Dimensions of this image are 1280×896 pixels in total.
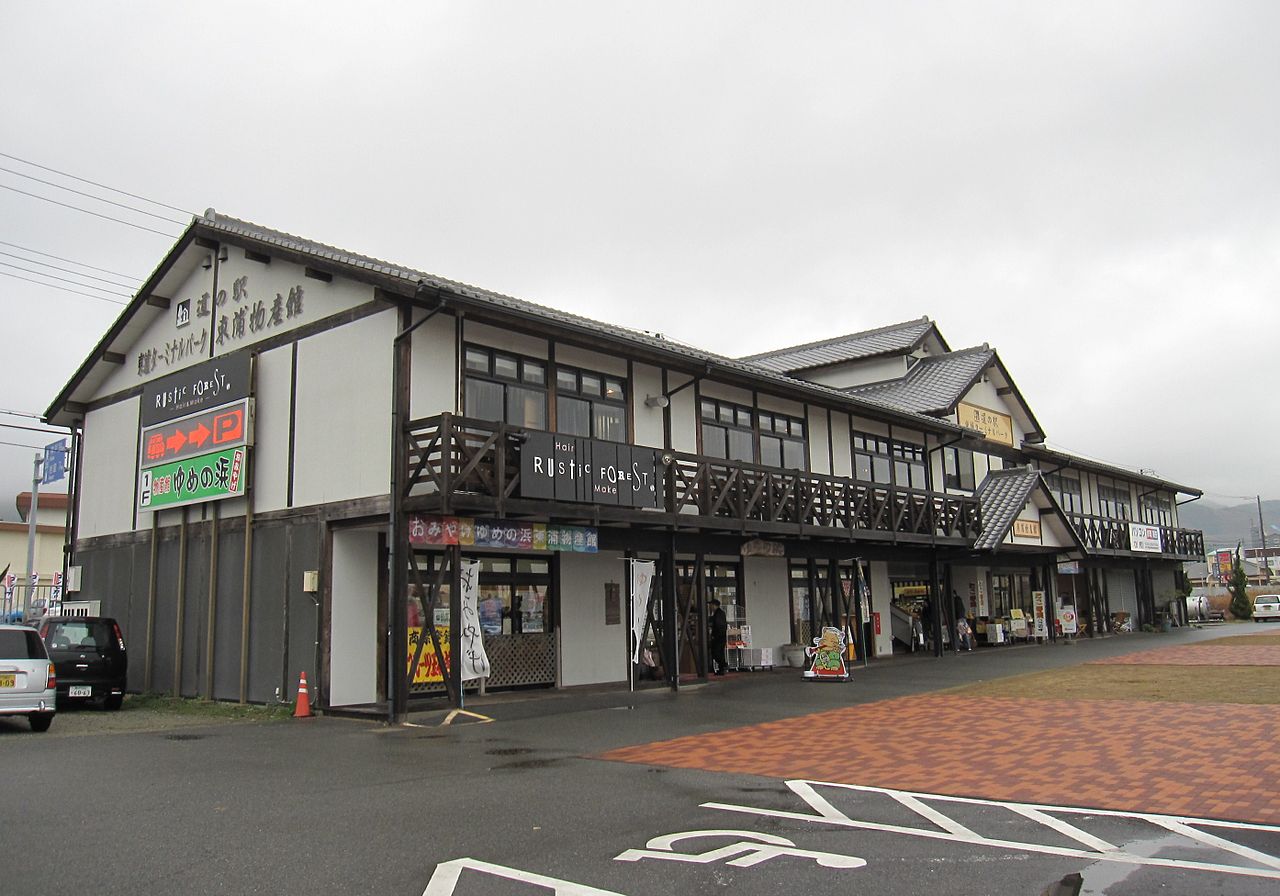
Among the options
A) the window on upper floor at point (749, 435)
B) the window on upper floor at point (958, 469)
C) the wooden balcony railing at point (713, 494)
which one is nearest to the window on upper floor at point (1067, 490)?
the window on upper floor at point (958, 469)

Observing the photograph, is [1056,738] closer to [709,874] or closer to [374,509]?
[709,874]

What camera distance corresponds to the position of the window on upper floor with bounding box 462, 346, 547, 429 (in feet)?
50.9

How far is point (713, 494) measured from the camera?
17812 millimetres

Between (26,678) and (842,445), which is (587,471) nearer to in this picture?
(26,678)

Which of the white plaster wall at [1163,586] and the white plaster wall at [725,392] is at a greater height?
the white plaster wall at [725,392]

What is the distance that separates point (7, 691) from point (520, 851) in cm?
943

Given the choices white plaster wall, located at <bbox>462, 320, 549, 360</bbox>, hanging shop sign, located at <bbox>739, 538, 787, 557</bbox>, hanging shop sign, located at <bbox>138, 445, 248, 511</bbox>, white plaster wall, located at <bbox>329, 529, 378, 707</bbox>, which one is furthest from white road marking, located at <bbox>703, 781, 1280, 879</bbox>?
hanging shop sign, located at <bbox>138, 445, 248, 511</bbox>

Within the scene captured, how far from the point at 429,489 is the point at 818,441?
36.3 feet

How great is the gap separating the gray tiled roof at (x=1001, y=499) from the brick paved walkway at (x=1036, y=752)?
500 inches

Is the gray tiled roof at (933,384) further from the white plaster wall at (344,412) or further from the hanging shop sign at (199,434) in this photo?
the hanging shop sign at (199,434)

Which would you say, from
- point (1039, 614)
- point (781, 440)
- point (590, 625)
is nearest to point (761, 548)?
point (781, 440)

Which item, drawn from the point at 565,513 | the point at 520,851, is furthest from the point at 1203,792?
the point at 565,513

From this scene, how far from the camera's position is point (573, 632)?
17594 millimetres

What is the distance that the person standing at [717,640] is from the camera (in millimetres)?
19969
